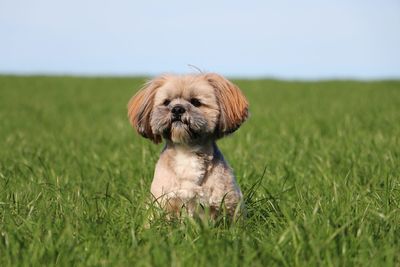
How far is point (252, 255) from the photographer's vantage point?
3.48 meters

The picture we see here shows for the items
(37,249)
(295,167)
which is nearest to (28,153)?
(295,167)

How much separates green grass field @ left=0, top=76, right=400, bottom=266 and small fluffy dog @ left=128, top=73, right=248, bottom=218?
22cm

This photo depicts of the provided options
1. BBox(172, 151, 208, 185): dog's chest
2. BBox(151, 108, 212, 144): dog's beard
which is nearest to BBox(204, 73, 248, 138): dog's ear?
BBox(151, 108, 212, 144): dog's beard

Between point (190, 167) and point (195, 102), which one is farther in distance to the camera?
point (195, 102)

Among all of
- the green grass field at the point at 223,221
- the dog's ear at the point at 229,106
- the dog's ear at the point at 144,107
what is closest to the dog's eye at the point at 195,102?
the dog's ear at the point at 229,106

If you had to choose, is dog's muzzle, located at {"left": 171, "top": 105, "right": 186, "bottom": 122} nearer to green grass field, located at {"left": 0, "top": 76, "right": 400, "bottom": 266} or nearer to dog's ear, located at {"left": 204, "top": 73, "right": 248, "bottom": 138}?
dog's ear, located at {"left": 204, "top": 73, "right": 248, "bottom": 138}

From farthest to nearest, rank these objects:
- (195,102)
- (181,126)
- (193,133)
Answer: (195,102) < (193,133) < (181,126)

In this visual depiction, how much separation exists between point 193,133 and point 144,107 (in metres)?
0.51

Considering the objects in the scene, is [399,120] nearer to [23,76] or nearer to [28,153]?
[28,153]

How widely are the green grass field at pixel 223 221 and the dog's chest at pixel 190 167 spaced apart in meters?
0.36

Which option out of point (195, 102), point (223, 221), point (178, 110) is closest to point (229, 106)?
point (195, 102)

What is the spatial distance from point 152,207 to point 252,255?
1147 mm

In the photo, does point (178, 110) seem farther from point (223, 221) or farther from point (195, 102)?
point (223, 221)

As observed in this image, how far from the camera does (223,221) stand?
4.63m
